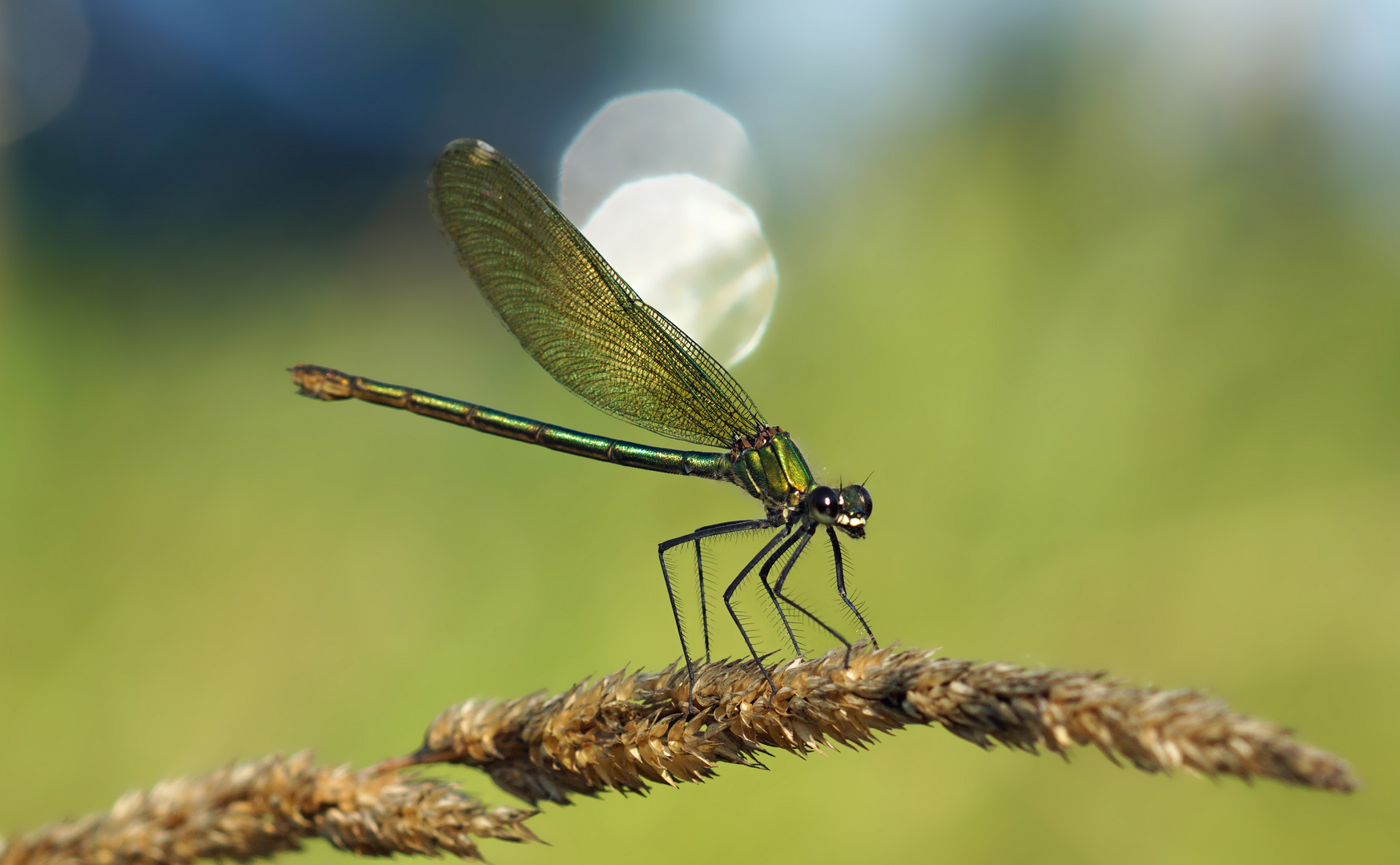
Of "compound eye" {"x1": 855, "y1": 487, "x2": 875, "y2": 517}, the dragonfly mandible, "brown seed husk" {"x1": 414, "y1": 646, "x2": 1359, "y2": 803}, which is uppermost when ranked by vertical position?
the dragonfly mandible

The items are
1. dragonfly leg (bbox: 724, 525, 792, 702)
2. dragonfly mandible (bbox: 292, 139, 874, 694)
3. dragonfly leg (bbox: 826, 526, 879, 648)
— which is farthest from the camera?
dragonfly mandible (bbox: 292, 139, 874, 694)

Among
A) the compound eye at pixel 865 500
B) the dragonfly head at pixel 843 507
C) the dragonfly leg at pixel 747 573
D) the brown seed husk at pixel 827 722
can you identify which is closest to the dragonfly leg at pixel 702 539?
the dragonfly leg at pixel 747 573

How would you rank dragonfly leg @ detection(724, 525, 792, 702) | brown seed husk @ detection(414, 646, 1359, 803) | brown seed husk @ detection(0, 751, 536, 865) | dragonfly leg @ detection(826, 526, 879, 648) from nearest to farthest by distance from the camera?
brown seed husk @ detection(414, 646, 1359, 803) → brown seed husk @ detection(0, 751, 536, 865) → dragonfly leg @ detection(724, 525, 792, 702) → dragonfly leg @ detection(826, 526, 879, 648)

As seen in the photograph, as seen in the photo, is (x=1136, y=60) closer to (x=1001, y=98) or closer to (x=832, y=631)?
(x=1001, y=98)

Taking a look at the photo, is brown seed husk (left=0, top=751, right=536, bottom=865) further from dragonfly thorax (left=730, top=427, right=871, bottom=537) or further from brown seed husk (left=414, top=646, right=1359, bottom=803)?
dragonfly thorax (left=730, top=427, right=871, bottom=537)

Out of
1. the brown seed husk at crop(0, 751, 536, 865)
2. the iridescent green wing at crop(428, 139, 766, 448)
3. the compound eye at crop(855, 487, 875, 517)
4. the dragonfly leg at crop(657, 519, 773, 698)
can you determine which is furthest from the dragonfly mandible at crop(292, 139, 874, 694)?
the brown seed husk at crop(0, 751, 536, 865)

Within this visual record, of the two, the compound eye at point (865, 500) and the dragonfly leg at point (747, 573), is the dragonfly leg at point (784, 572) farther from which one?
the compound eye at point (865, 500)

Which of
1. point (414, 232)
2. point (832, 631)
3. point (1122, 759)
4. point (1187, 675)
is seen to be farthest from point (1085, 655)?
point (414, 232)

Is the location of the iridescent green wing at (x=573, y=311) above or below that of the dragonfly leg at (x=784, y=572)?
above
